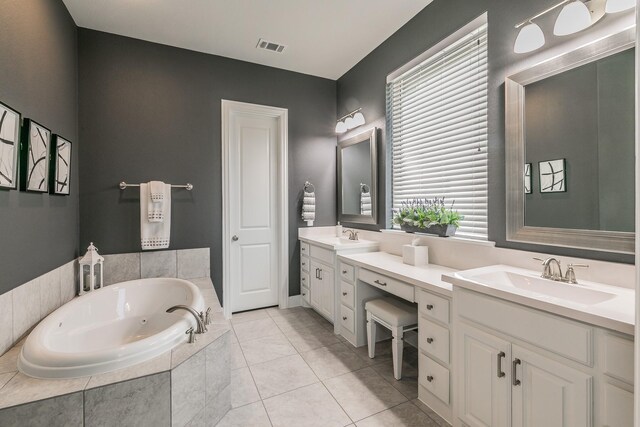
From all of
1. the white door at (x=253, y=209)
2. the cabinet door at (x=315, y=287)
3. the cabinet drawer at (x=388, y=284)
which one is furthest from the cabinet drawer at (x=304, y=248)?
the cabinet drawer at (x=388, y=284)

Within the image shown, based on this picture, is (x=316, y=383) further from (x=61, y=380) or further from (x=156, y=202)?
(x=156, y=202)

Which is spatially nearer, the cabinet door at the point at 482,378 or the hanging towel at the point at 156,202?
the cabinet door at the point at 482,378

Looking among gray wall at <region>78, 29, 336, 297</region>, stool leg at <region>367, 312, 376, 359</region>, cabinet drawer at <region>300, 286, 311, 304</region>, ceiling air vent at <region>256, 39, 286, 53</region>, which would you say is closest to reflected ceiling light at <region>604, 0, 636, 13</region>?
stool leg at <region>367, 312, 376, 359</region>

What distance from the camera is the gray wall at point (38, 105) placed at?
1.57 m

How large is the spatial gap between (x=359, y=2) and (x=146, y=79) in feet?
7.06

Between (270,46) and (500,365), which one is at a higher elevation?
(270,46)

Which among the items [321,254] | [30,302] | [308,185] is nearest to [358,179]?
[308,185]

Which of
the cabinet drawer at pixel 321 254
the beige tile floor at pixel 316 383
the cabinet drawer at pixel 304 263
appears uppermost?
the cabinet drawer at pixel 321 254

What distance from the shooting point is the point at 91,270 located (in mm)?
2496

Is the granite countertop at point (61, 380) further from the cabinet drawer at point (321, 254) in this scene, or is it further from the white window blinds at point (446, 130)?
the white window blinds at point (446, 130)

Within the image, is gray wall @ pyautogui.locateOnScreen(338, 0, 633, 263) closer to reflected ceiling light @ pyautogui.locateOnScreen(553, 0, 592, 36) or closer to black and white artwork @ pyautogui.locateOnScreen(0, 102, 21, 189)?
reflected ceiling light @ pyautogui.locateOnScreen(553, 0, 592, 36)

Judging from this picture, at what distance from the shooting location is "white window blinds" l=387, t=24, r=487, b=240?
2.05m

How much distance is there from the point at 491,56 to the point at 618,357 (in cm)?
179

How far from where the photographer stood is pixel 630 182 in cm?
134
